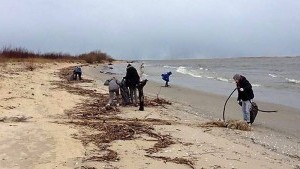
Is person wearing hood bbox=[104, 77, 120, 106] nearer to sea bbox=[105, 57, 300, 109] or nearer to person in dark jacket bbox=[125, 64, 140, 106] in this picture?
person in dark jacket bbox=[125, 64, 140, 106]

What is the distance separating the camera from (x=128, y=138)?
10.7 metres

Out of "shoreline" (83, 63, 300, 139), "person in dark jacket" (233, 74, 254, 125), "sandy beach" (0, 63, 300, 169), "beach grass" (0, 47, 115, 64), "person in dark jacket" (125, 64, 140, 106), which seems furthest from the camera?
"beach grass" (0, 47, 115, 64)

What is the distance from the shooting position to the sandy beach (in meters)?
8.50

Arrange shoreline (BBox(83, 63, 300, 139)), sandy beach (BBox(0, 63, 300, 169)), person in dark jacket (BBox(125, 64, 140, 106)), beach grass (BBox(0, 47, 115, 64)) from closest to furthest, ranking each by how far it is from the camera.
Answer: sandy beach (BBox(0, 63, 300, 169)) < shoreline (BBox(83, 63, 300, 139)) < person in dark jacket (BBox(125, 64, 140, 106)) < beach grass (BBox(0, 47, 115, 64))

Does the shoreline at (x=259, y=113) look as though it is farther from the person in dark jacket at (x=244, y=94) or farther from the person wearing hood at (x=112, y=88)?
the person wearing hood at (x=112, y=88)

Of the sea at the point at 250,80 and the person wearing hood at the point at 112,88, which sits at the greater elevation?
the person wearing hood at the point at 112,88

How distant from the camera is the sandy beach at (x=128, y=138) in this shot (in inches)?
335

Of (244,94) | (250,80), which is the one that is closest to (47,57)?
(250,80)

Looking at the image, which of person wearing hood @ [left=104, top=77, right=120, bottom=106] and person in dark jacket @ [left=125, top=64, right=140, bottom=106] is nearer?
person wearing hood @ [left=104, top=77, right=120, bottom=106]

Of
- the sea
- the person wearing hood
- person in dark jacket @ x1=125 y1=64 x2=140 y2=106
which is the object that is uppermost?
person in dark jacket @ x1=125 y1=64 x2=140 y2=106

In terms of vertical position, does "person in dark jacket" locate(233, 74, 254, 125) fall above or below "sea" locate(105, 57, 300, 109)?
above

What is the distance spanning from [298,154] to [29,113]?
790cm

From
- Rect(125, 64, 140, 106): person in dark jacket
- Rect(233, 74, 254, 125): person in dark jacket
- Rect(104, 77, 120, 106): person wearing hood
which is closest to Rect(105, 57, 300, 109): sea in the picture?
Rect(125, 64, 140, 106): person in dark jacket

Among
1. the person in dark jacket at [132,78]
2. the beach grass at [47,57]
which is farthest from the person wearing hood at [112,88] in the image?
the beach grass at [47,57]
